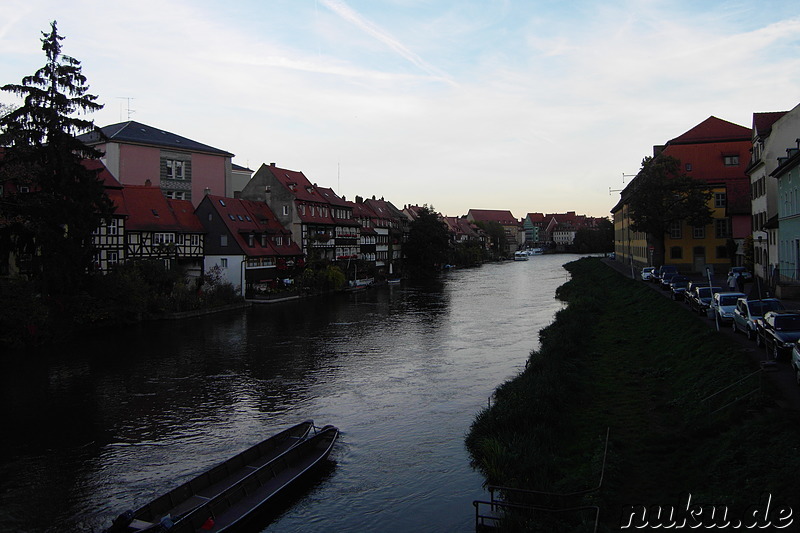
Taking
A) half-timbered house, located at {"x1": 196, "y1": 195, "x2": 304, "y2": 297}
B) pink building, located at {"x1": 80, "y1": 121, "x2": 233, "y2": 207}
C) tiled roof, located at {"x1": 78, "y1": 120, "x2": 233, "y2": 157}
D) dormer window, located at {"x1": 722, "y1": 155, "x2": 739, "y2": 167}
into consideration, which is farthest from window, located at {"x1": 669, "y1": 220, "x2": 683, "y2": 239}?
tiled roof, located at {"x1": 78, "y1": 120, "x2": 233, "y2": 157}

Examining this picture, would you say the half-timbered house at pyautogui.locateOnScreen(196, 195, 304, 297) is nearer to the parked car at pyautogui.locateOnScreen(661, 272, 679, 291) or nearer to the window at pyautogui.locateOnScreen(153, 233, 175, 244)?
the window at pyautogui.locateOnScreen(153, 233, 175, 244)

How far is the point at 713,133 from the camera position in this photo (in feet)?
189

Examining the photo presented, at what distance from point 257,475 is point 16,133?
89.5 ft

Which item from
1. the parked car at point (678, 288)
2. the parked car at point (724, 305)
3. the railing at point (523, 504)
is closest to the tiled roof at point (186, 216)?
the parked car at point (678, 288)

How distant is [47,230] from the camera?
31.6 meters

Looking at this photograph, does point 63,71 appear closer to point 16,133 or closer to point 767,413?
point 16,133

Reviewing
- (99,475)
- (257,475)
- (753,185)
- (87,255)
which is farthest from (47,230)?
(753,185)

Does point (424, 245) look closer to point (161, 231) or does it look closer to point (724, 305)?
point (161, 231)

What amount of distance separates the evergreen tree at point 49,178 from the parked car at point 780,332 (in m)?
32.6

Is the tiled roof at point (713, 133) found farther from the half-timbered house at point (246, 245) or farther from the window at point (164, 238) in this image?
the window at point (164, 238)

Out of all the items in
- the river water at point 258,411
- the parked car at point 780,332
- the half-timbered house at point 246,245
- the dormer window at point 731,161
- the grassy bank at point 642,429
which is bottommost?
the river water at point 258,411

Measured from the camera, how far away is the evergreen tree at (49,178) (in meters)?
31.6

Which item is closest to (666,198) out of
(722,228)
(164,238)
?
(722,228)

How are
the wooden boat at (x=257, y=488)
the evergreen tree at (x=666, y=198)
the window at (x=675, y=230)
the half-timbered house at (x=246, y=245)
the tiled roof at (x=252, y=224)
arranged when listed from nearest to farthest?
the wooden boat at (x=257, y=488) < the evergreen tree at (x=666, y=198) < the half-timbered house at (x=246, y=245) < the tiled roof at (x=252, y=224) < the window at (x=675, y=230)
